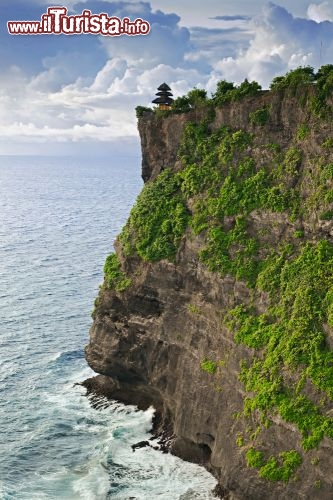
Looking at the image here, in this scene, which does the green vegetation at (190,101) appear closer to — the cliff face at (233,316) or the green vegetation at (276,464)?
the cliff face at (233,316)

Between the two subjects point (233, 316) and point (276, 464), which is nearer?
point (276, 464)

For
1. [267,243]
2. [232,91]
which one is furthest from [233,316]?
[232,91]

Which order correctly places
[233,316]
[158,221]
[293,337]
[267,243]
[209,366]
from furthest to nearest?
[158,221], [209,366], [267,243], [233,316], [293,337]

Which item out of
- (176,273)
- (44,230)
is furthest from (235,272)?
(44,230)

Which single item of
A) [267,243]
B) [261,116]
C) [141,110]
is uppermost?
[141,110]

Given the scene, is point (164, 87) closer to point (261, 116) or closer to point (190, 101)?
point (190, 101)

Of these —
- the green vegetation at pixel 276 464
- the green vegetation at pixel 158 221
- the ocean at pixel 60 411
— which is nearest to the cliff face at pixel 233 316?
the green vegetation at pixel 276 464
